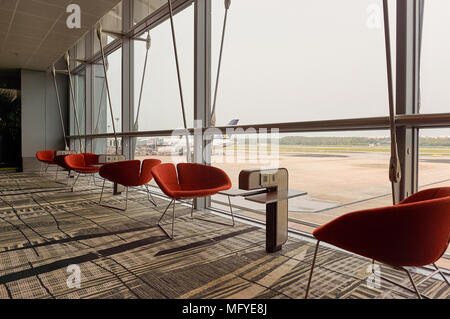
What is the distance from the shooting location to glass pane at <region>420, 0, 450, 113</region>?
2424 mm

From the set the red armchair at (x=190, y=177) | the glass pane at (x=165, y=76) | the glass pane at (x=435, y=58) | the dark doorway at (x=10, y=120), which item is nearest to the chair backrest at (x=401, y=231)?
the glass pane at (x=435, y=58)

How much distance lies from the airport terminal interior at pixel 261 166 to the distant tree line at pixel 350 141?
0.05 ft

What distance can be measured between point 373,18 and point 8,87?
11.9m

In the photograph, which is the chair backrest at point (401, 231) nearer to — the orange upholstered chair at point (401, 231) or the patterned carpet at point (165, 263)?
the orange upholstered chair at point (401, 231)

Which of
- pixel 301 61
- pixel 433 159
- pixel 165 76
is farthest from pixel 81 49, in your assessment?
pixel 433 159

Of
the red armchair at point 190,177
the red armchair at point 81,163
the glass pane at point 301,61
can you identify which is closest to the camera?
the glass pane at point 301,61

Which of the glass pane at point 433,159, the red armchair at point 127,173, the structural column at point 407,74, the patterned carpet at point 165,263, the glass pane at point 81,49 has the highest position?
the glass pane at point 81,49

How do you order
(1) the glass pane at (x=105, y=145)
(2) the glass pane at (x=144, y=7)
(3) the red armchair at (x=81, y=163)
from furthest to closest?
(1) the glass pane at (x=105, y=145) < (3) the red armchair at (x=81, y=163) < (2) the glass pane at (x=144, y=7)

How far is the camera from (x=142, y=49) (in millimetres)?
6445

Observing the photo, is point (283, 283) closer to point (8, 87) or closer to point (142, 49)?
point (142, 49)

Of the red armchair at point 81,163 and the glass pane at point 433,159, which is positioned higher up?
the glass pane at point 433,159

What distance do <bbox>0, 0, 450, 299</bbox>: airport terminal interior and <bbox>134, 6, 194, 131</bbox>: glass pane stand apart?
37 mm

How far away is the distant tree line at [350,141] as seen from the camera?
8.19 feet

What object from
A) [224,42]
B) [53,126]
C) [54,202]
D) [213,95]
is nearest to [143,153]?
[54,202]
